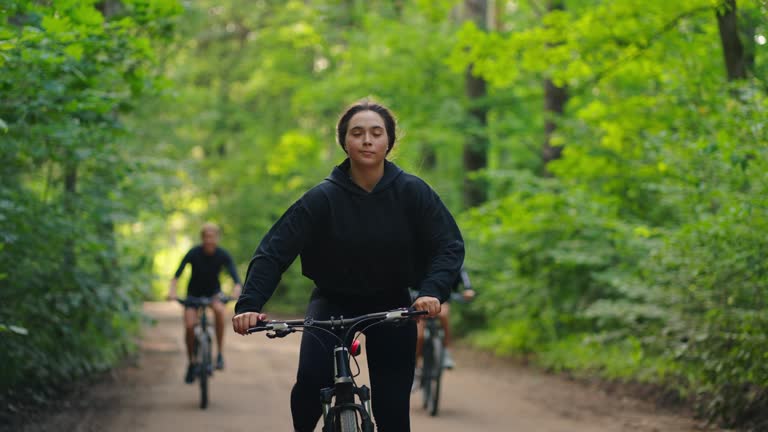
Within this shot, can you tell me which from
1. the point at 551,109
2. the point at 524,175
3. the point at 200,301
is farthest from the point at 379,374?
the point at 551,109

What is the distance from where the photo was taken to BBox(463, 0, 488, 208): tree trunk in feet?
64.3

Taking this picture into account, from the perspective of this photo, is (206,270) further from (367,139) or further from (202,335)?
(367,139)

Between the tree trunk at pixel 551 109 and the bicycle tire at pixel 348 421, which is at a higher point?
the tree trunk at pixel 551 109

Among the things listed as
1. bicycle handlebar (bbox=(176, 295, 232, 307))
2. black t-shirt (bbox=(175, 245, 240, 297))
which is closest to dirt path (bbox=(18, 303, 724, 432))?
bicycle handlebar (bbox=(176, 295, 232, 307))

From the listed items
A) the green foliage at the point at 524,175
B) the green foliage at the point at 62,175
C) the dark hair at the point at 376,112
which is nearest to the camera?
the dark hair at the point at 376,112

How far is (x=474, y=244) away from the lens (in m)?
19.0

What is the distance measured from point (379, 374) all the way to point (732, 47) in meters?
7.27

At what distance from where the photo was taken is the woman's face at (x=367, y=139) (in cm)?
448

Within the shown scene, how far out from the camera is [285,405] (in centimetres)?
1014

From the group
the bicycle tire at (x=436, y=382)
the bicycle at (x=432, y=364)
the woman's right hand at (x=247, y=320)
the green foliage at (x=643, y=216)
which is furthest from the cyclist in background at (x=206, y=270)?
the woman's right hand at (x=247, y=320)

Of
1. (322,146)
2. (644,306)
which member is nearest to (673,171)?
(644,306)

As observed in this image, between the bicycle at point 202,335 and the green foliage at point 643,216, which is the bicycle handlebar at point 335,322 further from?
the bicycle at point 202,335

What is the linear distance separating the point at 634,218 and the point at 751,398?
5.08 metres

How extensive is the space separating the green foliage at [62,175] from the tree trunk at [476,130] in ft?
29.9
